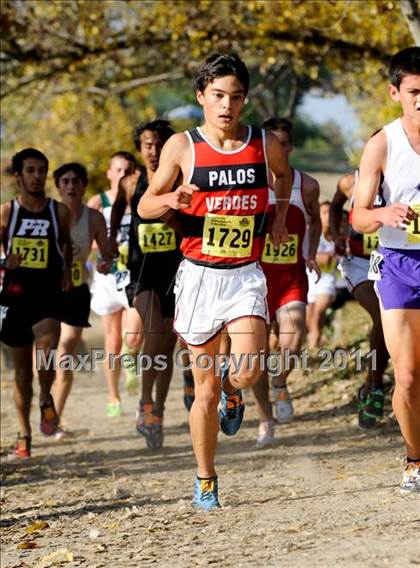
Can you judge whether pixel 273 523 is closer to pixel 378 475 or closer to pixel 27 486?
pixel 378 475

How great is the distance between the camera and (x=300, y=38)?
13711 mm

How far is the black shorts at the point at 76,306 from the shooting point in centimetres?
968

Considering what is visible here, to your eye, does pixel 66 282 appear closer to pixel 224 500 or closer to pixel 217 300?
pixel 224 500

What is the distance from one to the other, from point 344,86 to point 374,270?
14.3 metres

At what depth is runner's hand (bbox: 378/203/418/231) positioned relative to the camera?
19.0 ft

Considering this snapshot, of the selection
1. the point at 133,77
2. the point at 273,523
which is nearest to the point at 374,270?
the point at 273,523

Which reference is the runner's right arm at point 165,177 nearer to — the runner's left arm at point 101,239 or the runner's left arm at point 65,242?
the runner's left arm at point 65,242

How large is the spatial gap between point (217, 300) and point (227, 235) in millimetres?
362

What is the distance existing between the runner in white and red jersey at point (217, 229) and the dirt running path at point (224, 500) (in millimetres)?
578

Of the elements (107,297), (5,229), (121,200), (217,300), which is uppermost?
(121,200)

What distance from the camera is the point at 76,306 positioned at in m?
9.97

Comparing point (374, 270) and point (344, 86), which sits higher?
point (344, 86)

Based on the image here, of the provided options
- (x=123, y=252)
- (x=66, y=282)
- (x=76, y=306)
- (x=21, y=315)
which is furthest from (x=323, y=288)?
(x=21, y=315)

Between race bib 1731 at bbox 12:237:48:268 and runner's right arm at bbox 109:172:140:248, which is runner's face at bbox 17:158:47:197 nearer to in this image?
race bib 1731 at bbox 12:237:48:268
